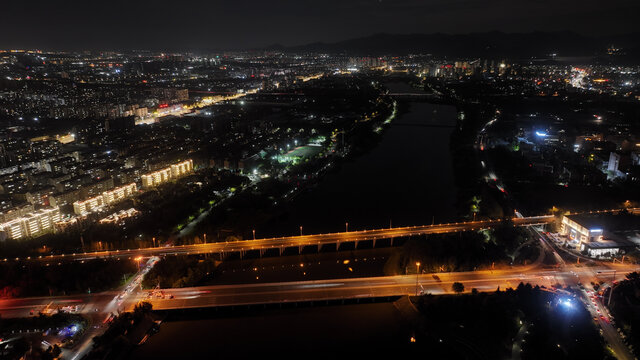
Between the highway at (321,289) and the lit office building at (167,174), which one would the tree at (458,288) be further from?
the lit office building at (167,174)

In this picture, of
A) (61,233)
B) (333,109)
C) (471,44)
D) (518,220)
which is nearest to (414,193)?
(518,220)

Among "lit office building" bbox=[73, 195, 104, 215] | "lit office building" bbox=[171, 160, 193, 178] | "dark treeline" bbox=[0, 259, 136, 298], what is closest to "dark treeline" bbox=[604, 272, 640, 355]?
"dark treeline" bbox=[0, 259, 136, 298]

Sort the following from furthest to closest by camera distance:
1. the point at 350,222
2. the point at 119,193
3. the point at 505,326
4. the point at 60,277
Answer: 1. the point at 119,193
2. the point at 350,222
3. the point at 60,277
4. the point at 505,326

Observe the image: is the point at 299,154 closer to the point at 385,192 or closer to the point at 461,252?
the point at 385,192

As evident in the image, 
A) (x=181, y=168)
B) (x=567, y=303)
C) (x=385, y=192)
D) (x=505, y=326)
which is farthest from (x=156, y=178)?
(x=567, y=303)

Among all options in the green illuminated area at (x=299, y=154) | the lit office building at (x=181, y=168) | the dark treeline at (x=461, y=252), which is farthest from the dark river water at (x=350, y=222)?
the lit office building at (x=181, y=168)

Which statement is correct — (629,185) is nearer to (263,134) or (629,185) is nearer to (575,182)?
(575,182)
